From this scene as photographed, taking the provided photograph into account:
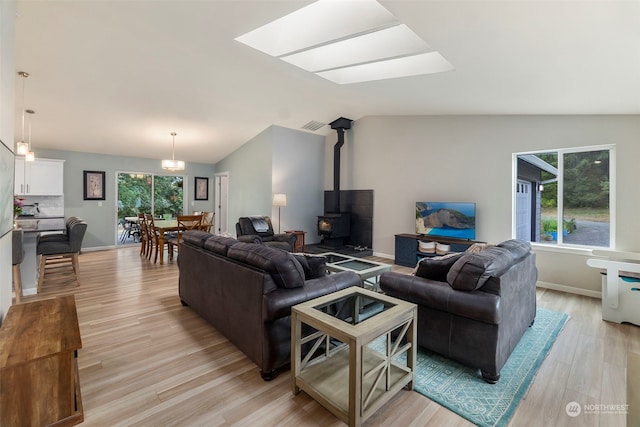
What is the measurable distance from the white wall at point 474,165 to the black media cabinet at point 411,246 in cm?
45

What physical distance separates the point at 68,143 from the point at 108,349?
18.7 feet

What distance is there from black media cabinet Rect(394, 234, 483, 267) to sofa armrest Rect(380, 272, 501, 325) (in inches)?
118

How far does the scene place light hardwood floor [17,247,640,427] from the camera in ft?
5.59

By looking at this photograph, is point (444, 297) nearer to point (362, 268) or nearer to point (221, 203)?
point (362, 268)

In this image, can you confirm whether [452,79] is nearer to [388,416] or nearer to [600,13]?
[600,13]

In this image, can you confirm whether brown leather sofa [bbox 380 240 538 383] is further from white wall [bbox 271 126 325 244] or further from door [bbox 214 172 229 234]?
door [bbox 214 172 229 234]

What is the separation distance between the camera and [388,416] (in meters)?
1.72

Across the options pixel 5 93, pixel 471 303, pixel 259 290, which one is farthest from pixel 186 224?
pixel 471 303

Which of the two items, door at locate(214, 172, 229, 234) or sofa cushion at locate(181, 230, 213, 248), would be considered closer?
sofa cushion at locate(181, 230, 213, 248)

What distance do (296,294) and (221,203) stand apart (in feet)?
24.0

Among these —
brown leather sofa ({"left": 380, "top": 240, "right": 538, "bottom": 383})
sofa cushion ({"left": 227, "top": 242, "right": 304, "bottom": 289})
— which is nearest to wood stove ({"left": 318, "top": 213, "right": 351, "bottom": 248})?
brown leather sofa ({"left": 380, "top": 240, "right": 538, "bottom": 383})

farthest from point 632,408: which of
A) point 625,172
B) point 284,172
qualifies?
point 284,172

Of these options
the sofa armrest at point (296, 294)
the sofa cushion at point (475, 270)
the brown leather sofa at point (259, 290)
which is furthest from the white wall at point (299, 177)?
the sofa cushion at point (475, 270)

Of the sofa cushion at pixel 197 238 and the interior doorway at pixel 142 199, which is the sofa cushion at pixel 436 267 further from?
the interior doorway at pixel 142 199
